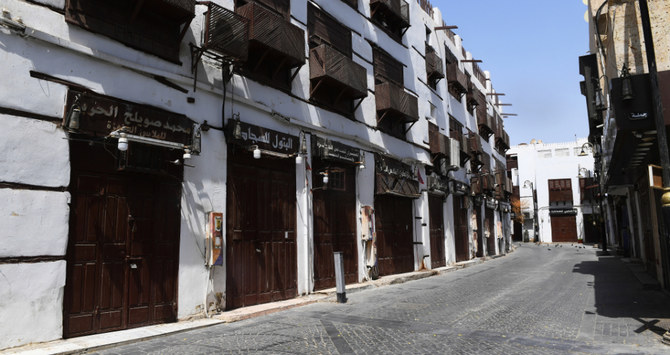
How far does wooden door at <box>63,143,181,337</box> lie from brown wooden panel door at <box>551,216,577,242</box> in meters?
54.8

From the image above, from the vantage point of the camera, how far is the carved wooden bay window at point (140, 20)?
7.97 meters

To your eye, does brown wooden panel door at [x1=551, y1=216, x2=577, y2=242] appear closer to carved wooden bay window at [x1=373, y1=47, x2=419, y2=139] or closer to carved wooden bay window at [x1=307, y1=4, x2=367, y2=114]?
carved wooden bay window at [x1=373, y1=47, x2=419, y2=139]

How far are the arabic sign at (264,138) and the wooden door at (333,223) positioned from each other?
5.35 ft

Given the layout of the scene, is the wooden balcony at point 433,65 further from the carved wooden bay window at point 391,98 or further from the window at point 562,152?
the window at point 562,152

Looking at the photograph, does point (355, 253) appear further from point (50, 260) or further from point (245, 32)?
point (50, 260)

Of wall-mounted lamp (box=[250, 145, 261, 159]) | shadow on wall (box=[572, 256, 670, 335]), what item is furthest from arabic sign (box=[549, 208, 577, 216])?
wall-mounted lamp (box=[250, 145, 261, 159])

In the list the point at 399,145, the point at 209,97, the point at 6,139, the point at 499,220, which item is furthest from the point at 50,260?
the point at 499,220

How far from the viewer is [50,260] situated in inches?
279

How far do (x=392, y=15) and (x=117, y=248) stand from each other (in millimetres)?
14967

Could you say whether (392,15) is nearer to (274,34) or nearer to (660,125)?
(274,34)

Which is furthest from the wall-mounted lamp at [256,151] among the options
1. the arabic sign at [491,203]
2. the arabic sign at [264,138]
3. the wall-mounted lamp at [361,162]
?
the arabic sign at [491,203]

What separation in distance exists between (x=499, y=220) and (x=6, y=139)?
3575cm

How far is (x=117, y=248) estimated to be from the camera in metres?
8.06

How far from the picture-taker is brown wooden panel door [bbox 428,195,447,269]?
2125cm
